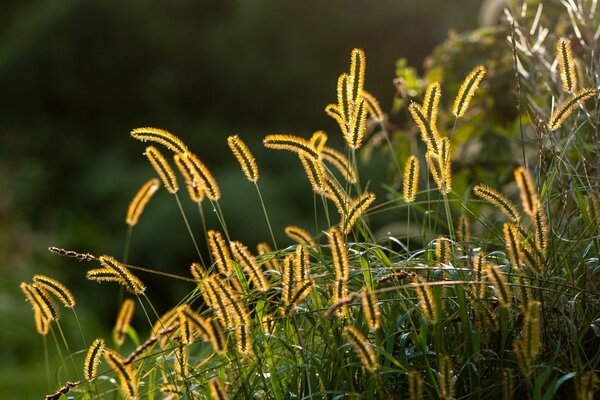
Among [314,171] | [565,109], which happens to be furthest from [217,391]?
[565,109]

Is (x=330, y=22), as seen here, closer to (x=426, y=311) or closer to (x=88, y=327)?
(x=88, y=327)

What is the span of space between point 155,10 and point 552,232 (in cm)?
886

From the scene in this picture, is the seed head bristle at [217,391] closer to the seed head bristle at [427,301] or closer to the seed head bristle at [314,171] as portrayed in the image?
the seed head bristle at [427,301]

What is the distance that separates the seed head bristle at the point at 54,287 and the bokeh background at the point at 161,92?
5.77 meters

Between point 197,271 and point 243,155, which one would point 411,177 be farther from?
point 197,271

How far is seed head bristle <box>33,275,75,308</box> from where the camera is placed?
190cm

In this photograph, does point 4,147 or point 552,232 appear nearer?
point 552,232

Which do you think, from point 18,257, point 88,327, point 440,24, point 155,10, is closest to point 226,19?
point 155,10

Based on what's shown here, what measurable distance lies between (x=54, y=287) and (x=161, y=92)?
791cm

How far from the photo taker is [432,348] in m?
1.90

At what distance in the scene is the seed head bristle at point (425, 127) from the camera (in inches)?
68.0

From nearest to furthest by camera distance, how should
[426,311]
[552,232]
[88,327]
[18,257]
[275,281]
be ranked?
[426,311], [552,232], [275,281], [88,327], [18,257]

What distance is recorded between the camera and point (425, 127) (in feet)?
5.80

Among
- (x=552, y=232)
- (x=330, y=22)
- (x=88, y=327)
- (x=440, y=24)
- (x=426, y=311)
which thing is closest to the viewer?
(x=426, y=311)
